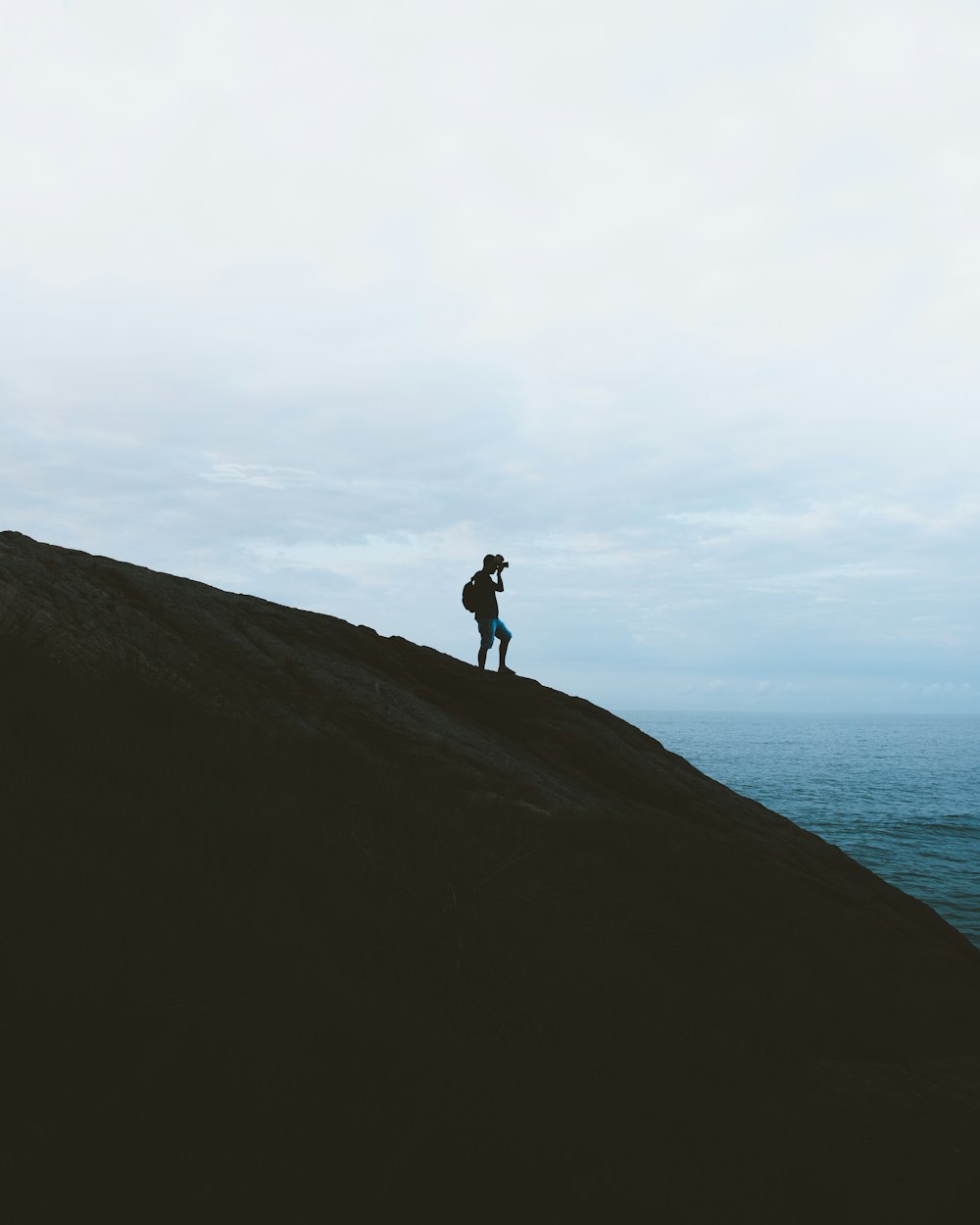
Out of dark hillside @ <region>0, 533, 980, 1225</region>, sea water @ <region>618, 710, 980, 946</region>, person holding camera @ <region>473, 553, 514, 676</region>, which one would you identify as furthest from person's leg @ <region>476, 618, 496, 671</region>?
sea water @ <region>618, 710, 980, 946</region>

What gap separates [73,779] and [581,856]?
462cm

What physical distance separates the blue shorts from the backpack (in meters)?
0.41

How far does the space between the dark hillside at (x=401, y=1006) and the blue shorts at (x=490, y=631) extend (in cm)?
872

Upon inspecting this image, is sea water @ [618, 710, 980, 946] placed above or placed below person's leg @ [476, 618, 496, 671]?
below

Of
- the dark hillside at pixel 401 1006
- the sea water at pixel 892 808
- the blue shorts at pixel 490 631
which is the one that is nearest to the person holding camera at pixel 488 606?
the blue shorts at pixel 490 631

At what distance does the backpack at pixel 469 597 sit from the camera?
18.3m

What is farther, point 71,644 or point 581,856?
point 71,644

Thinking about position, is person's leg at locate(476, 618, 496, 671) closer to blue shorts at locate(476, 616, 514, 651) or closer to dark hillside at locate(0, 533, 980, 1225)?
blue shorts at locate(476, 616, 514, 651)

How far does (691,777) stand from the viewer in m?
15.8

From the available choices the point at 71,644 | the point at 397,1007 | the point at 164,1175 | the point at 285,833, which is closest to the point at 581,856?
the point at 285,833

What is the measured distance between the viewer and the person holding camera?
18266 mm

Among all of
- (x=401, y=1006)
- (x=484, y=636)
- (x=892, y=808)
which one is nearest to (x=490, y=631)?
(x=484, y=636)

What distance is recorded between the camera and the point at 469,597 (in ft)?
60.3

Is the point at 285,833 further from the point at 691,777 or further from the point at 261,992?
the point at 691,777
